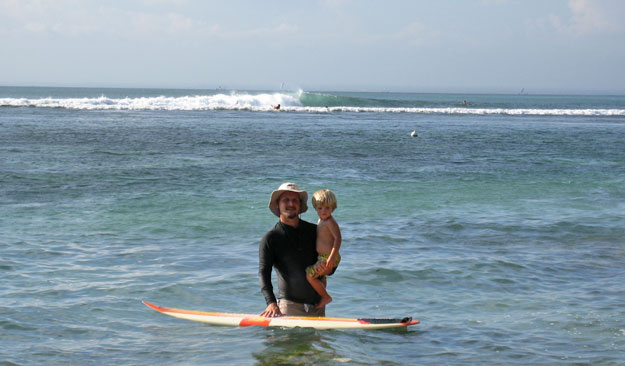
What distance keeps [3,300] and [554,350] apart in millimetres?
6069

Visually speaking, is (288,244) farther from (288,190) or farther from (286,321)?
(286,321)

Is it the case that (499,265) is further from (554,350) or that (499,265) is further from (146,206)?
(146,206)

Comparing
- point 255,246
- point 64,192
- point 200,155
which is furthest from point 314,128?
point 255,246

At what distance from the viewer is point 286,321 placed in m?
6.38

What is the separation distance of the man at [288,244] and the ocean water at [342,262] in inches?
31.5

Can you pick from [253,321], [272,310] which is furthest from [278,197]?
[253,321]

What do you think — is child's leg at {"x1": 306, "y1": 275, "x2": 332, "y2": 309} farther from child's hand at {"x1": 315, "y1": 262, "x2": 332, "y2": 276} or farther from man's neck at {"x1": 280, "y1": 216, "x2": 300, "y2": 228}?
man's neck at {"x1": 280, "y1": 216, "x2": 300, "y2": 228}

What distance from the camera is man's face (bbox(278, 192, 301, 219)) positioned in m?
5.65

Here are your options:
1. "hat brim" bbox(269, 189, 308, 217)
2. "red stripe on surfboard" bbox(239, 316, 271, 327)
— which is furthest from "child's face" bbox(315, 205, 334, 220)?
"red stripe on surfboard" bbox(239, 316, 271, 327)

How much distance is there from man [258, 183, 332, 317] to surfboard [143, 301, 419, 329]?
0.40 meters

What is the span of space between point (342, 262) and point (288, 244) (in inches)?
175

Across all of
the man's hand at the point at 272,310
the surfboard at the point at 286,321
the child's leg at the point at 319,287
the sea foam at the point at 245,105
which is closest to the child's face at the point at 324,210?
the child's leg at the point at 319,287

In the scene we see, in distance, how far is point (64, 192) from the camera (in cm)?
1664

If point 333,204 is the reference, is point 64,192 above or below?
below
